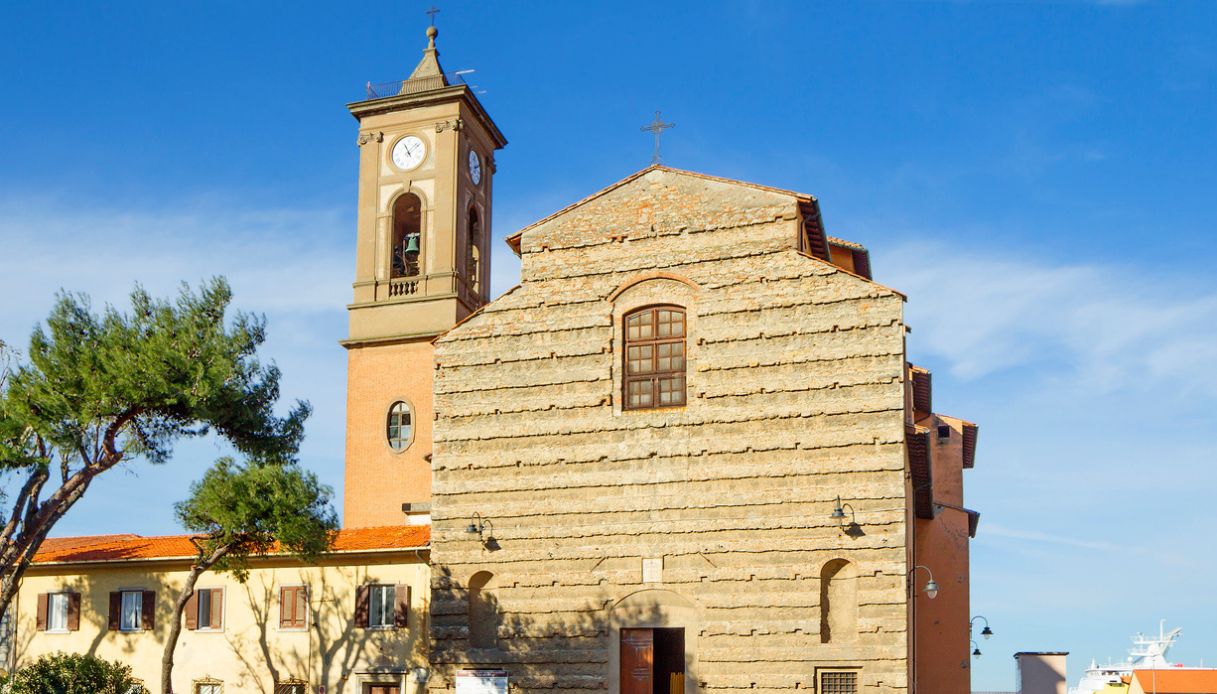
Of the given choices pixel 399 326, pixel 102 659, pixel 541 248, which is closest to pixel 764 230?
pixel 541 248

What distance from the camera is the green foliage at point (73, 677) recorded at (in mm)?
26875

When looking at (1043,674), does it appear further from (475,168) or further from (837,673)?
(475,168)

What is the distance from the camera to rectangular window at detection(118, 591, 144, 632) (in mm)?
30391

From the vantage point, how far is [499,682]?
25.2 meters

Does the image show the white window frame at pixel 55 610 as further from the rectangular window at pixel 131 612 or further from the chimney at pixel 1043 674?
the chimney at pixel 1043 674

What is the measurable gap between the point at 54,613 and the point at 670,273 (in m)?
16.5

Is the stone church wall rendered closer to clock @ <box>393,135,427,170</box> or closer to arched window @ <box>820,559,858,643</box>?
arched window @ <box>820,559,858,643</box>

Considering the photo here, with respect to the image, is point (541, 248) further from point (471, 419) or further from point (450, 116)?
point (450, 116)

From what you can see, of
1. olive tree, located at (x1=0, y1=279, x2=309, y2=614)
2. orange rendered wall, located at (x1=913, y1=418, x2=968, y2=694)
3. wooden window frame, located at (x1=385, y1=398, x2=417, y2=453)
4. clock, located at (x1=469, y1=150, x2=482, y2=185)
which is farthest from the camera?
clock, located at (x1=469, y1=150, x2=482, y2=185)

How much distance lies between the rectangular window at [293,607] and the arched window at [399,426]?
7.08 metres

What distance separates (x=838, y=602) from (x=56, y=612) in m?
18.1

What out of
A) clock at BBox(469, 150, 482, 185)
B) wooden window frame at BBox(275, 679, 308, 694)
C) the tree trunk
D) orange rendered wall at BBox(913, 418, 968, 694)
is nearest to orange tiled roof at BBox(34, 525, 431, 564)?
the tree trunk

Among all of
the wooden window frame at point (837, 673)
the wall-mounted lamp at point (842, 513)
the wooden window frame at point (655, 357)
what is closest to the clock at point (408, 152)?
the wooden window frame at point (655, 357)

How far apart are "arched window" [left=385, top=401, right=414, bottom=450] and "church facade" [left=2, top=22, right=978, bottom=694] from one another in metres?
5.49
